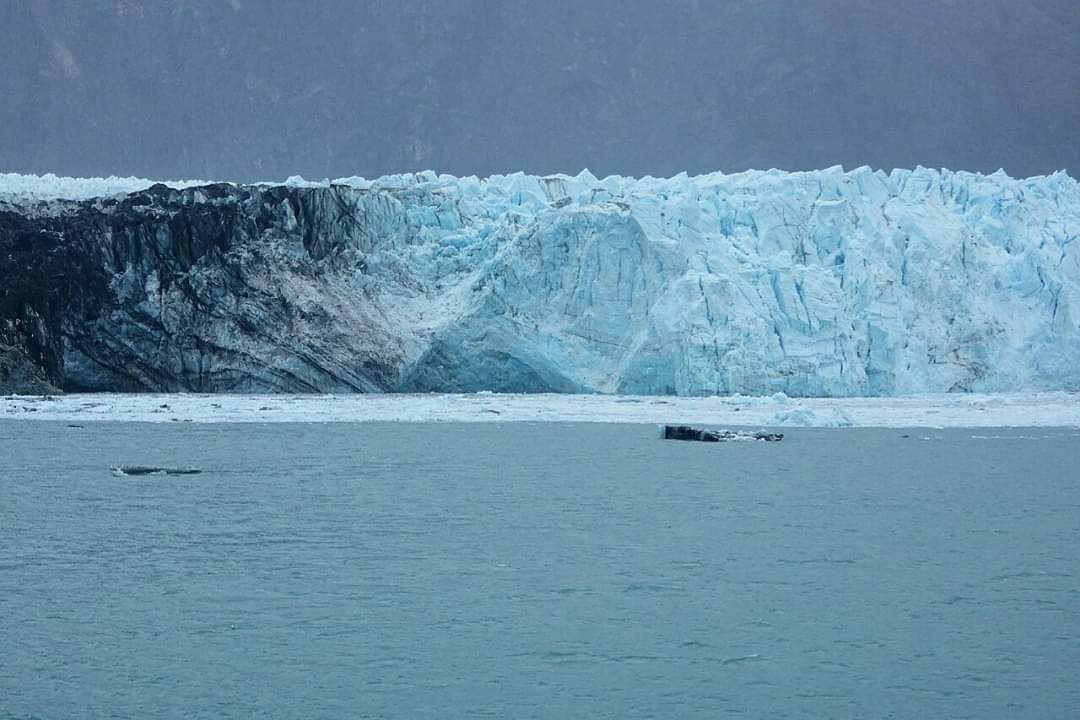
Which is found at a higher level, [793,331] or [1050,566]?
[793,331]

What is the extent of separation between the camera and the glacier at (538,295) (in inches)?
641

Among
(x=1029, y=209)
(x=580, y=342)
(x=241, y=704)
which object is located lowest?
(x=241, y=704)

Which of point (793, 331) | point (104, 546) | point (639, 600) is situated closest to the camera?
point (639, 600)

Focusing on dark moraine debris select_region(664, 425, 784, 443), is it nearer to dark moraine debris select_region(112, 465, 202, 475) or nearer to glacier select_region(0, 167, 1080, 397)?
glacier select_region(0, 167, 1080, 397)

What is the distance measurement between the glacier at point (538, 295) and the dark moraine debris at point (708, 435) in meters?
3.37

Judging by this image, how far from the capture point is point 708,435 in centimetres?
1223

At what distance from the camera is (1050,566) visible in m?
6.23

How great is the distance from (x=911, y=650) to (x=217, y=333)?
42.9ft

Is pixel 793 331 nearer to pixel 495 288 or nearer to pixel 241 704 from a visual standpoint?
pixel 495 288

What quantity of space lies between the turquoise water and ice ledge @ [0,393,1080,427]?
11.9 feet

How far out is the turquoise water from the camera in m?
4.25

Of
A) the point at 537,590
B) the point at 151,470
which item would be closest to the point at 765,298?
the point at 151,470

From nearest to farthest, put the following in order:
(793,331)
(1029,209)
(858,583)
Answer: (858,583) < (793,331) < (1029,209)

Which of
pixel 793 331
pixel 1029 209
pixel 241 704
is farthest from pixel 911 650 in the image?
pixel 1029 209
